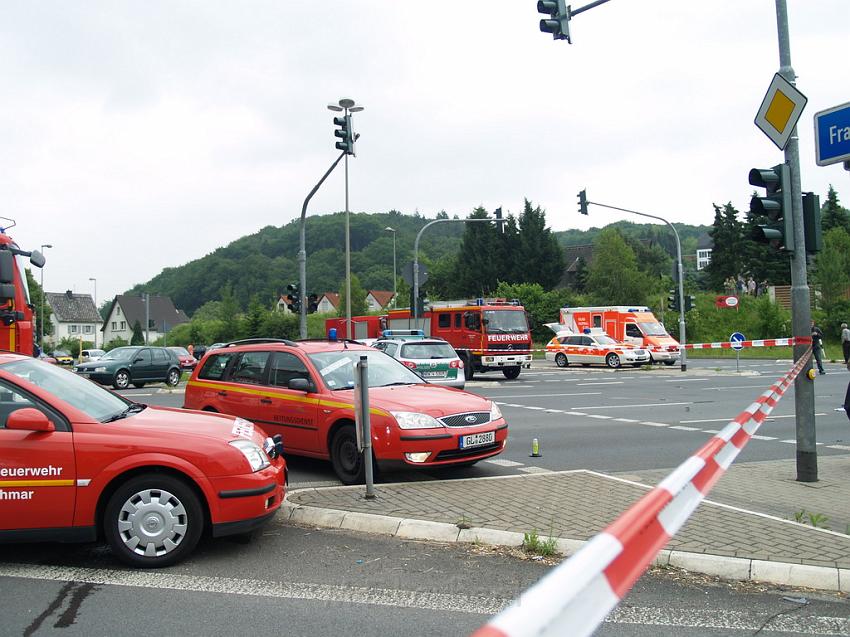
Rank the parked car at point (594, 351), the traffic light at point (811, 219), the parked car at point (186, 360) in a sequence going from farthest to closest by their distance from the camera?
the parked car at point (186, 360) < the parked car at point (594, 351) < the traffic light at point (811, 219)

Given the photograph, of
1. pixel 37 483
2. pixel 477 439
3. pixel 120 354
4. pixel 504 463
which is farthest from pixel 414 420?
pixel 120 354

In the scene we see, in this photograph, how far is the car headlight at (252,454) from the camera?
550 centimetres

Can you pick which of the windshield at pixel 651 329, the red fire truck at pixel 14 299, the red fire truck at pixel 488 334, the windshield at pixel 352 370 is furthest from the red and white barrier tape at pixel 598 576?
the windshield at pixel 651 329

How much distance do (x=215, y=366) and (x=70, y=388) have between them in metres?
4.19

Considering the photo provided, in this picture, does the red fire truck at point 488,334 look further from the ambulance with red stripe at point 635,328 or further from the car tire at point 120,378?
the car tire at point 120,378

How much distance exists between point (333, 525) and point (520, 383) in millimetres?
19427

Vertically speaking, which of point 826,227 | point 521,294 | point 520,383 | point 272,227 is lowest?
point 520,383

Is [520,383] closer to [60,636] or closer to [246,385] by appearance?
[246,385]

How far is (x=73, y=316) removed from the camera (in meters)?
105

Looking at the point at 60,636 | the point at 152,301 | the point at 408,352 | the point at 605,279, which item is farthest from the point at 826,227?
the point at 152,301

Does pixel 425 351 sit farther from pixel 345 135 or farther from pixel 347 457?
pixel 347 457

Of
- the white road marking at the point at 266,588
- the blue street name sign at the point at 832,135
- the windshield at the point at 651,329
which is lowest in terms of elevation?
the white road marking at the point at 266,588

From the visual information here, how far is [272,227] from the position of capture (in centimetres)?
11025

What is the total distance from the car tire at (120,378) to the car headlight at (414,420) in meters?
21.7
